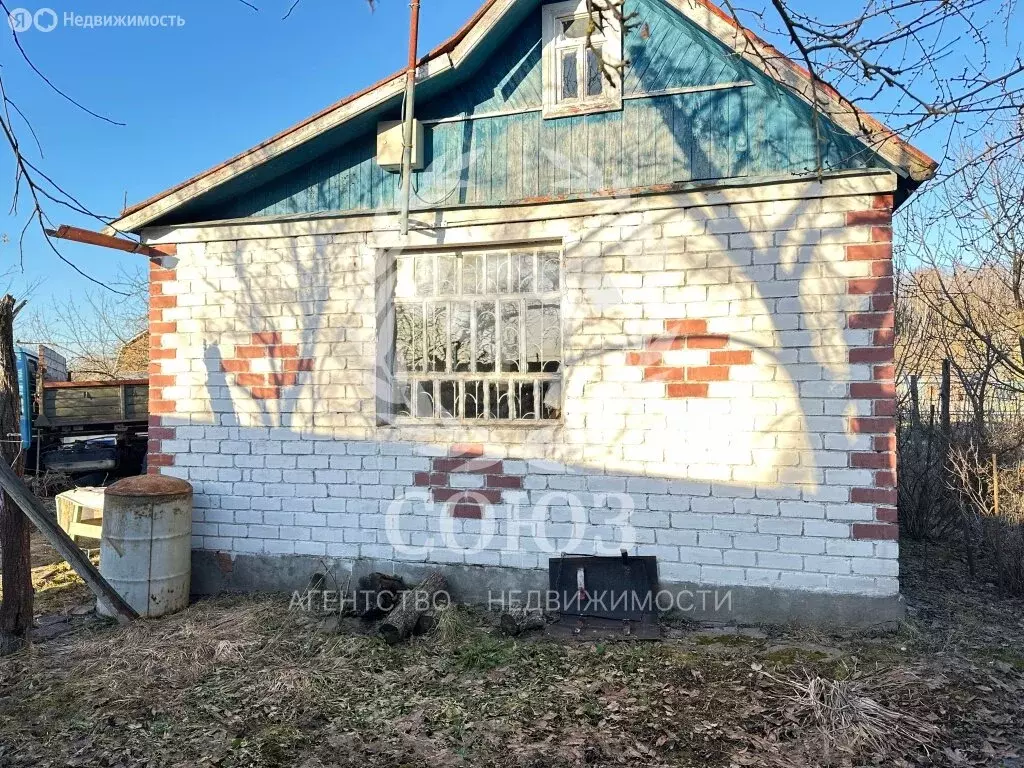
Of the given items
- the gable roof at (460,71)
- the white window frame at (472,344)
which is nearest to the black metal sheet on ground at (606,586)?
the white window frame at (472,344)

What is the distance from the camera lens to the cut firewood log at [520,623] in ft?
15.1

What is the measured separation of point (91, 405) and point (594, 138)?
35.5ft

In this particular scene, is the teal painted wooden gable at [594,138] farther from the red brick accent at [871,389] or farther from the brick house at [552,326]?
the red brick accent at [871,389]

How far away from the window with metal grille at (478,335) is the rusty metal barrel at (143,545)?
2.05 meters

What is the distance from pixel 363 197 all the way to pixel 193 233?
163 centimetres

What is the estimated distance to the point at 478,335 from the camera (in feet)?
17.4

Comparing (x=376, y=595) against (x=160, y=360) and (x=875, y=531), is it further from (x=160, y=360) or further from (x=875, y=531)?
(x=875, y=531)

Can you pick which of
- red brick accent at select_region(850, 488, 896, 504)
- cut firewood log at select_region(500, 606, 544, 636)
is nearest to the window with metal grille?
cut firewood log at select_region(500, 606, 544, 636)

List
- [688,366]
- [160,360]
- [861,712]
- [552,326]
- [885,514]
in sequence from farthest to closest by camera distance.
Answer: [160,360]
[552,326]
[688,366]
[885,514]
[861,712]

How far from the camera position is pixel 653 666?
4082 mm

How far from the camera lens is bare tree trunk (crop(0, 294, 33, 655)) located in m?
4.63

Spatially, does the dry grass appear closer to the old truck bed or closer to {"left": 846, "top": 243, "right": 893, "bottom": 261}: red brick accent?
{"left": 846, "top": 243, "right": 893, "bottom": 261}: red brick accent

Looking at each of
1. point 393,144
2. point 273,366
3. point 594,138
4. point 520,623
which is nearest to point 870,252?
point 594,138

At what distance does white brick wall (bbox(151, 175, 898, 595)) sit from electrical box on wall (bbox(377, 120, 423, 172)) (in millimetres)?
470
